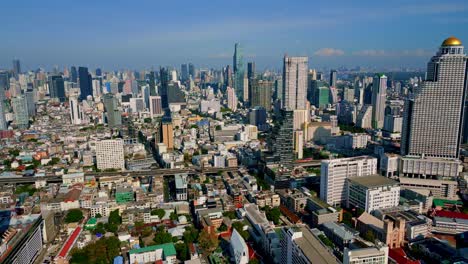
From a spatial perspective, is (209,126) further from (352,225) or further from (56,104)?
(56,104)

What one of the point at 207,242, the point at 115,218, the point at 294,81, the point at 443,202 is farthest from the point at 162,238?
the point at 294,81

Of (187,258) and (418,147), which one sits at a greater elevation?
(418,147)

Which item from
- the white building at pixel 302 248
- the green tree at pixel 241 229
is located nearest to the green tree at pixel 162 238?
the green tree at pixel 241 229

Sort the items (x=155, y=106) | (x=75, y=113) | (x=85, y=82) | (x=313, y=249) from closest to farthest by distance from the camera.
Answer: (x=313, y=249)
(x=75, y=113)
(x=155, y=106)
(x=85, y=82)

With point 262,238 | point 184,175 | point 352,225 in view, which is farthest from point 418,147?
point 184,175

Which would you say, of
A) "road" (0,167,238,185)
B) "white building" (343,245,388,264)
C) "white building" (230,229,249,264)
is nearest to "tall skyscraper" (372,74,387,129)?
"road" (0,167,238,185)

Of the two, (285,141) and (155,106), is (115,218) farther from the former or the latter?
(155,106)
